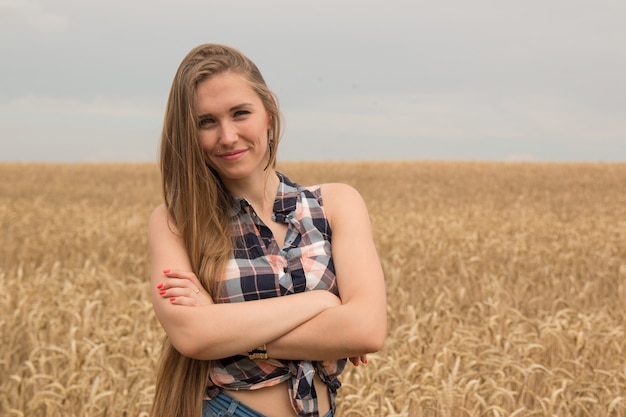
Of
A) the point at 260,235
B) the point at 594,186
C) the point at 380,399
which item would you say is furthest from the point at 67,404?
the point at 594,186

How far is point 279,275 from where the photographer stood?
7.22 ft

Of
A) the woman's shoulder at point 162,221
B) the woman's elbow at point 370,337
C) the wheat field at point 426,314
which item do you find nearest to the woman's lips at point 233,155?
the woman's shoulder at point 162,221

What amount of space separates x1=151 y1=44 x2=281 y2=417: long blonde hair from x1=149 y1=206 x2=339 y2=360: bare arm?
7 cm

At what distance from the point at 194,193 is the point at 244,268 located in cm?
28

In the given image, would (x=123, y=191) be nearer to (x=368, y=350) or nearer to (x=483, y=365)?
(x=483, y=365)

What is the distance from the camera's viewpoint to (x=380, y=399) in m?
3.78

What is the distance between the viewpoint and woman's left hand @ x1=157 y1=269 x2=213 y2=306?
2.17 m

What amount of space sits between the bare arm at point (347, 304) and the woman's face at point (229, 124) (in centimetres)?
33

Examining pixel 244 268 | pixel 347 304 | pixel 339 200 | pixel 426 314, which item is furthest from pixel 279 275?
pixel 426 314

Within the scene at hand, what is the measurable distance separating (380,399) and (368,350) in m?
1.67

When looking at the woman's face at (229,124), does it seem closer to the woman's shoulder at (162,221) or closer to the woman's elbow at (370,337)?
the woman's shoulder at (162,221)

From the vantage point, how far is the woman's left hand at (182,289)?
2174mm

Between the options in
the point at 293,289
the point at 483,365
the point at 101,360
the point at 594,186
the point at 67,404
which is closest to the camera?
the point at 293,289

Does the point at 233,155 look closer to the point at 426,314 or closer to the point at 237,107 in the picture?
the point at 237,107
